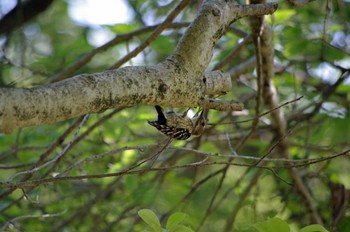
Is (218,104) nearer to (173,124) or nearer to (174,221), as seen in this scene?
(173,124)

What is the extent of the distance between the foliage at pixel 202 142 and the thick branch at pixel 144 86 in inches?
40.3

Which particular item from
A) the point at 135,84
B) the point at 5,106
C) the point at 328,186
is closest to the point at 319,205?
the point at 328,186

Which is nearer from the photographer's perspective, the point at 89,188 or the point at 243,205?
the point at 243,205

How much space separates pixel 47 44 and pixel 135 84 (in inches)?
133

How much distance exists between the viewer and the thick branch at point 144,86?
1.04 meters

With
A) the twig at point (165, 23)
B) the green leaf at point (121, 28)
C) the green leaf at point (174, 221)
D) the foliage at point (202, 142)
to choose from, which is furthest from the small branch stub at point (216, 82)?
the green leaf at point (121, 28)

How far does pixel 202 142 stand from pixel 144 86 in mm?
1930

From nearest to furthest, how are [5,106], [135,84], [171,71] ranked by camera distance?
[5,106] < [135,84] < [171,71]

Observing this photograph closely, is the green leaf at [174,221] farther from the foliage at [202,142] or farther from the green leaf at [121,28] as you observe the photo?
the green leaf at [121,28]

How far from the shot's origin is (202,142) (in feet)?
10.4

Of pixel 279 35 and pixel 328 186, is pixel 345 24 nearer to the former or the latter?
pixel 279 35

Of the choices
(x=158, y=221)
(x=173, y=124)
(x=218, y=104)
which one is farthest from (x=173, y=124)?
(x=158, y=221)

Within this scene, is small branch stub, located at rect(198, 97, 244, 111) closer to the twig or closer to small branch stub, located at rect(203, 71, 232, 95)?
small branch stub, located at rect(203, 71, 232, 95)

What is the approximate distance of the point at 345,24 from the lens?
3.12 metres
